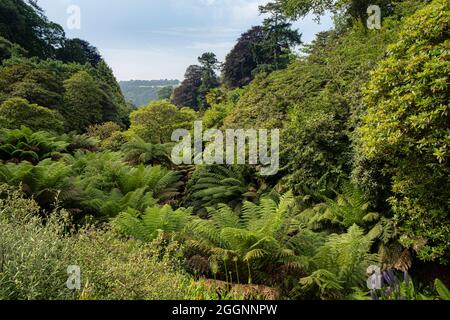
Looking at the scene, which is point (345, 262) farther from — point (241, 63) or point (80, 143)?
point (241, 63)

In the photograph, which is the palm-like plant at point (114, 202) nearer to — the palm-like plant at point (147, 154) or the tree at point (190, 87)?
the palm-like plant at point (147, 154)

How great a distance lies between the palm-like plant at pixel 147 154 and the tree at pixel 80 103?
7227 mm

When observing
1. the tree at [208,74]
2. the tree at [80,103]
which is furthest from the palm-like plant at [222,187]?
the tree at [208,74]

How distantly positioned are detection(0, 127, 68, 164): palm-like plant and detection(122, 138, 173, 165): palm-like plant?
67.5 inches

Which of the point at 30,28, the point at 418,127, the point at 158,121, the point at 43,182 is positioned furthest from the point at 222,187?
the point at 30,28

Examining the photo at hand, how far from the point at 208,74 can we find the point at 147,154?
77.0 ft

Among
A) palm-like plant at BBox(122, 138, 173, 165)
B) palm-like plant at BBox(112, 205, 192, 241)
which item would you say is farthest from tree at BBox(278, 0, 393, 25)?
palm-like plant at BBox(112, 205, 192, 241)

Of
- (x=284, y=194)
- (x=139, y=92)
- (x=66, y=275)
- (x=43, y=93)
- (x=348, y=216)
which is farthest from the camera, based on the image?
(x=139, y=92)

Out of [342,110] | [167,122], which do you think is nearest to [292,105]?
[342,110]

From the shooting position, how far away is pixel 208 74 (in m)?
32.3

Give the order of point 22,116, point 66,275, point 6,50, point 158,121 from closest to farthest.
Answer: point 66,275, point 22,116, point 158,121, point 6,50

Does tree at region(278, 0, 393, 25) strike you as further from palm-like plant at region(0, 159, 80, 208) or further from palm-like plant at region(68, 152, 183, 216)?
palm-like plant at region(0, 159, 80, 208)
